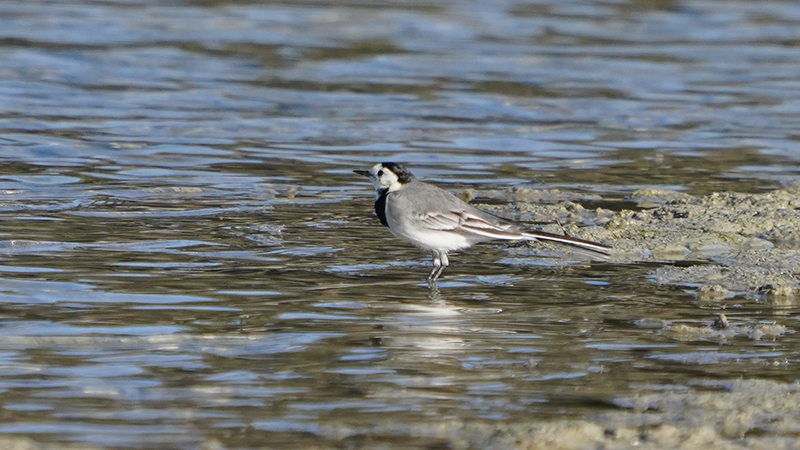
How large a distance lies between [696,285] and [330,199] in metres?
3.72

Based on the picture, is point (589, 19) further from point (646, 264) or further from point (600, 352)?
point (600, 352)

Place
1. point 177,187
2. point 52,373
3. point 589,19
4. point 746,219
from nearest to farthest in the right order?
point 52,373 → point 746,219 → point 177,187 → point 589,19

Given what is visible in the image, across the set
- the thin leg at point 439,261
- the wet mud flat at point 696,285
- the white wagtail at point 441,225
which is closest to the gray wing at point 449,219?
the white wagtail at point 441,225

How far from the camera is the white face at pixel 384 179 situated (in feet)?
27.5

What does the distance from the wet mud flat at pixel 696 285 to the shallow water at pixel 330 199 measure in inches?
6.1

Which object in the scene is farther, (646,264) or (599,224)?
(599,224)

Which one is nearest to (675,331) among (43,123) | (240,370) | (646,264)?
(646,264)

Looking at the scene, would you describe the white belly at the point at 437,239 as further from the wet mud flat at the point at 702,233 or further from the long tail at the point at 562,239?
the wet mud flat at the point at 702,233

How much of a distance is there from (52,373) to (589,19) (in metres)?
18.6

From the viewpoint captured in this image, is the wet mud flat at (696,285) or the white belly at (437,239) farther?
the white belly at (437,239)

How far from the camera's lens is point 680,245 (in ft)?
28.7

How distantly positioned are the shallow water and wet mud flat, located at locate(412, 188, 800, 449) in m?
0.16

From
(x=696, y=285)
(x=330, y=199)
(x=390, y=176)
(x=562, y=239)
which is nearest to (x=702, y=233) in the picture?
(x=696, y=285)

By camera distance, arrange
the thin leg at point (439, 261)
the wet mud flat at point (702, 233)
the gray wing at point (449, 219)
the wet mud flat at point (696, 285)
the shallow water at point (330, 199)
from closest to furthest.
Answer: the wet mud flat at point (696, 285) < the shallow water at point (330, 199) < the wet mud flat at point (702, 233) < the gray wing at point (449, 219) < the thin leg at point (439, 261)
